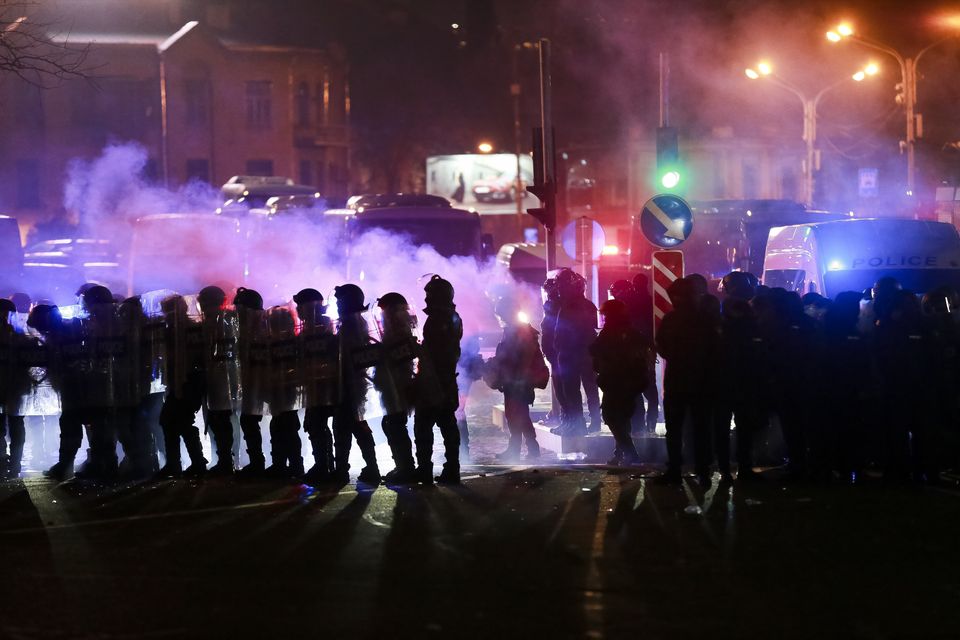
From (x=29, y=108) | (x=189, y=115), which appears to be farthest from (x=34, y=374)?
(x=189, y=115)

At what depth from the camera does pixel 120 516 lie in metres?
9.24

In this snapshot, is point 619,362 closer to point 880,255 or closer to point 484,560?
point 484,560

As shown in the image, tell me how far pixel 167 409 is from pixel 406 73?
6655 cm

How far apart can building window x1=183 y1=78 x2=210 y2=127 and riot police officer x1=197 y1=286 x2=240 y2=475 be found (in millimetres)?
52029

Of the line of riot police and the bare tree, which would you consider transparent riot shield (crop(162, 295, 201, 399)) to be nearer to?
the line of riot police

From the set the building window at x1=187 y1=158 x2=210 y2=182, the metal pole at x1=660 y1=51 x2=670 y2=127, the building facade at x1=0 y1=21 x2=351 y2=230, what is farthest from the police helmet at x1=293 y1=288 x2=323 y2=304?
the building window at x1=187 y1=158 x2=210 y2=182

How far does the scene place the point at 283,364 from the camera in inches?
432

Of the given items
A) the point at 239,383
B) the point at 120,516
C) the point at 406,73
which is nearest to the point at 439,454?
the point at 239,383

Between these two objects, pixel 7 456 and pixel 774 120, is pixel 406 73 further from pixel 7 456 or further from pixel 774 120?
pixel 7 456

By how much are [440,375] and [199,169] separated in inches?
2077

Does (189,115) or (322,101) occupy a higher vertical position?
(322,101)

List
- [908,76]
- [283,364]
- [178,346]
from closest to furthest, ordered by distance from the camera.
Result: [283,364] → [178,346] → [908,76]

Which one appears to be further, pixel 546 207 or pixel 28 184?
pixel 28 184

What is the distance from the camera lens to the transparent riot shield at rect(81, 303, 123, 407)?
1111 centimetres
